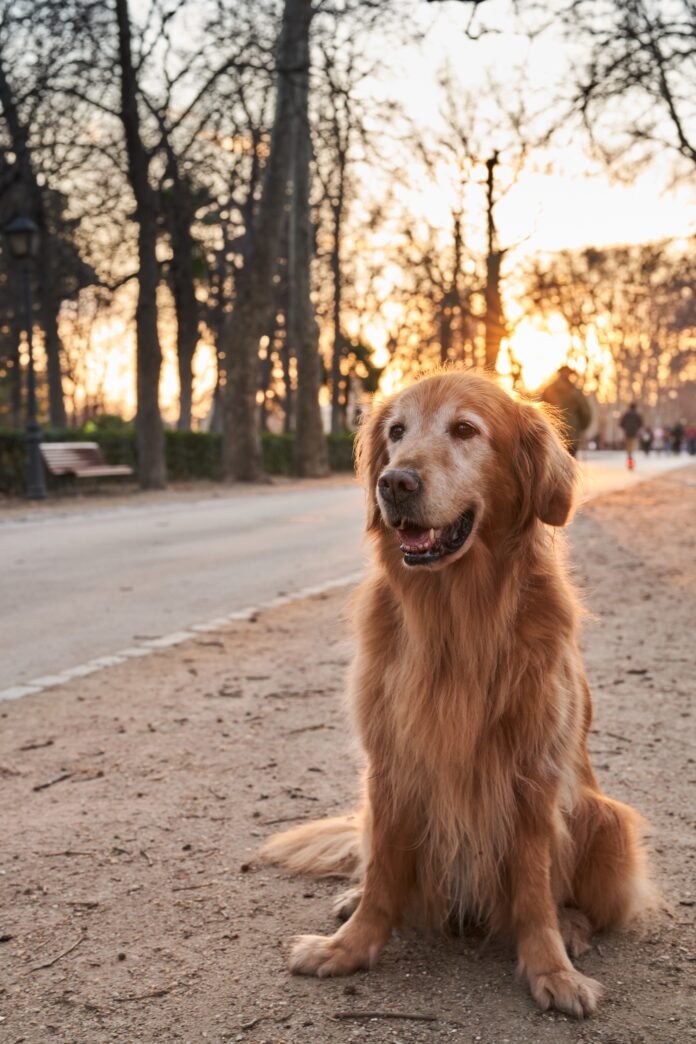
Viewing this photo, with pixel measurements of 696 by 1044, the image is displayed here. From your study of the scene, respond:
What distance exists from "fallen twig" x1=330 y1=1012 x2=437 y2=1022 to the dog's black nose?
1.26m

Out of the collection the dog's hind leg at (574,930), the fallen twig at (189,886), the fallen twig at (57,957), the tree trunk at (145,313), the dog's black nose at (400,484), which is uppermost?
the tree trunk at (145,313)

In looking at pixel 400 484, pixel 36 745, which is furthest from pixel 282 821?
pixel 400 484

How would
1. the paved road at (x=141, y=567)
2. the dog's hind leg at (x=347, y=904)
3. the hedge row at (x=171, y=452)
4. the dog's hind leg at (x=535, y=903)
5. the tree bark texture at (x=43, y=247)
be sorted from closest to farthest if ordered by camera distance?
the dog's hind leg at (x=535, y=903) < the dog's hind leg at (x=347, y=904) < the paved road at (x=141, y=567) < the hedge row at (x=171, y=452) < the tree bark texture at (x=43, y=247)

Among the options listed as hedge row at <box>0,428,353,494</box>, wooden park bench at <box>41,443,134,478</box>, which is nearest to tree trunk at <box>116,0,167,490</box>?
wooden park bench at <box>41,443,134,478</box>

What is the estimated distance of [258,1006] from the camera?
2.57m

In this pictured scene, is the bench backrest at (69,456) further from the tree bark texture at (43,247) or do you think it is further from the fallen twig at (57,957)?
the fallen twig at (57,957)

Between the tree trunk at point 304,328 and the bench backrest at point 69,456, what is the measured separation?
7.96m

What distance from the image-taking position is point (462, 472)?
9.37 ft

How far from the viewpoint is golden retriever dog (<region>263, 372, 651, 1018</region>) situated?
2.77 m

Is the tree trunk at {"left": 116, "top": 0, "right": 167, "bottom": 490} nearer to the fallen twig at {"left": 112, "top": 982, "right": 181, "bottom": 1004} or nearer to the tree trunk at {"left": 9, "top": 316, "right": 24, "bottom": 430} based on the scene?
the tree trunk at {"left": 9, "top": 316, "right": 24, "bottom": 430}

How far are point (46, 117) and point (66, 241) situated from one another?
1085cm

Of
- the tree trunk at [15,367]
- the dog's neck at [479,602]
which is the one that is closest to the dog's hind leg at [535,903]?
the dog's neck at [479,602]

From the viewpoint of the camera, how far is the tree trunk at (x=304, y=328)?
91.9 feet

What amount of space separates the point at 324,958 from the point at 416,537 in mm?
1143
